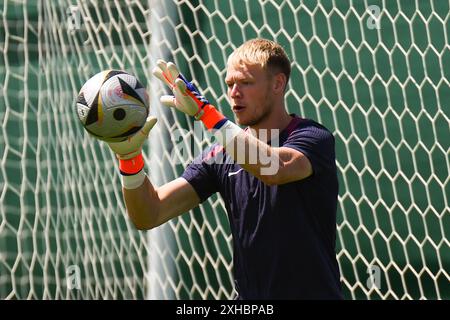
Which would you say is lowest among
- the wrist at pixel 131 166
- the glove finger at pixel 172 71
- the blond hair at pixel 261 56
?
the wrist at pixel 131 166

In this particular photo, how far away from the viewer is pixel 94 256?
17.8 feet

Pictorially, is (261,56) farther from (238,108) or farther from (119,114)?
(119,114)

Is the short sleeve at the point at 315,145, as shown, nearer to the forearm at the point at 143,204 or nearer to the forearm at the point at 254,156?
the forearm at the point at 254,156

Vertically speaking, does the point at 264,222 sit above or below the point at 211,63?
below

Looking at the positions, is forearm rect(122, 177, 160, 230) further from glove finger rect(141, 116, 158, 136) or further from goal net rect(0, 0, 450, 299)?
goal net rect(0, 0, 450, 299)

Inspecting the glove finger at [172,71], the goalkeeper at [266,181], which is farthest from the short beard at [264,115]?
the glove finger at [172,71]

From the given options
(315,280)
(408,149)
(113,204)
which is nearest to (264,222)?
(315,280)

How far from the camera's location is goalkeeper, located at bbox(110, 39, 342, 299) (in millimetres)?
3490

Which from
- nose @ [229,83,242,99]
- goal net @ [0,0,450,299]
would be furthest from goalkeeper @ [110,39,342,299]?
goal net @ [0,0,450,299]

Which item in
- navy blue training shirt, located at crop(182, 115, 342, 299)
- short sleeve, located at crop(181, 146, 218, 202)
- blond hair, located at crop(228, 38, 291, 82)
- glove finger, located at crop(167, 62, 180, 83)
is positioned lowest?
navy blue training shirt, located at crop(182, 115, 342, 299)

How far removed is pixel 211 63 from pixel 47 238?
4.41 ft

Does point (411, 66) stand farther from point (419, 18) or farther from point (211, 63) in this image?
point (211, 63)

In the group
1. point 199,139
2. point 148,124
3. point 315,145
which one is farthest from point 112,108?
point 199,139

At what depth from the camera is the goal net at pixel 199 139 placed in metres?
5.10
